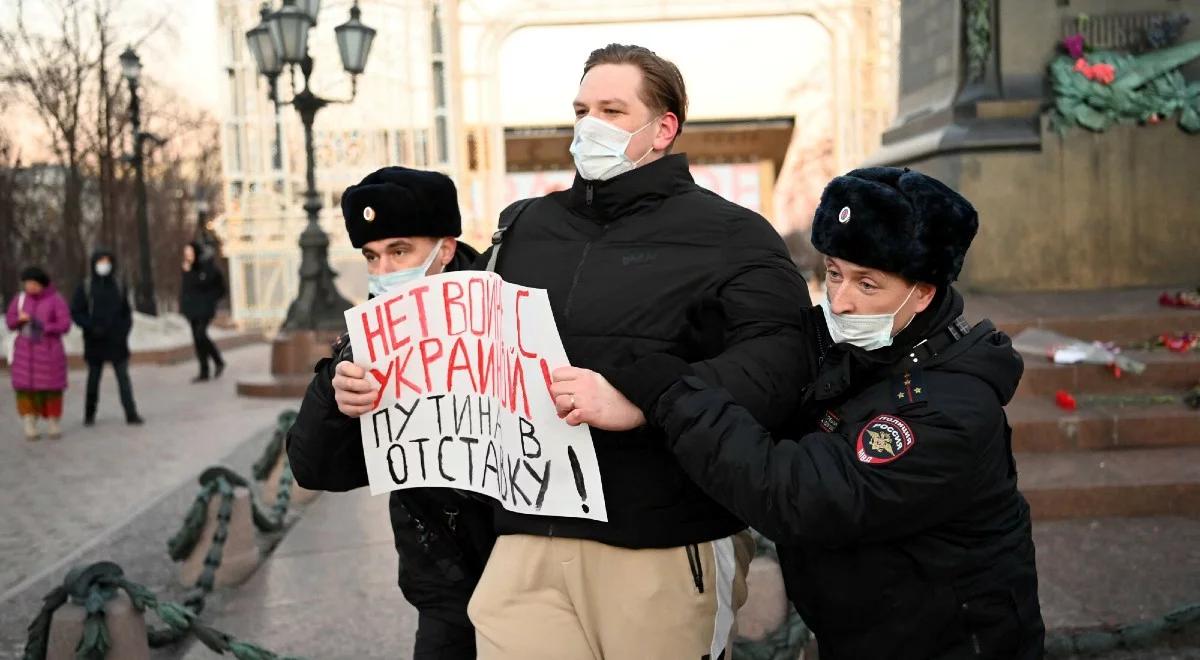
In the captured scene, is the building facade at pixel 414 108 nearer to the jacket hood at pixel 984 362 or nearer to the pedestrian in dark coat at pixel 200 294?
the pedestrian in dark coat at pixel 200 294

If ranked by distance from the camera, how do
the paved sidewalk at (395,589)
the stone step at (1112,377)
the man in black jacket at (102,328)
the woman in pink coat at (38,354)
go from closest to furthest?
1. the paved sidewalk at (395,589)
2. the stone step at (1112,377)
3. the woman in pink coat at (38,354)
4. the man in black jacket at (102,328)

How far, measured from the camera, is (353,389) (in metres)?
2.58

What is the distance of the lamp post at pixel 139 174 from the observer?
21.0 m

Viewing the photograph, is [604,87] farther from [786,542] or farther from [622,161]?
[786,542]

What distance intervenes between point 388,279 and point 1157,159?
5.81m

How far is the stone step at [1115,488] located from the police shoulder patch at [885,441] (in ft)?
11.0

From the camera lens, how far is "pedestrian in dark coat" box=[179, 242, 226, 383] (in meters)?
15.9

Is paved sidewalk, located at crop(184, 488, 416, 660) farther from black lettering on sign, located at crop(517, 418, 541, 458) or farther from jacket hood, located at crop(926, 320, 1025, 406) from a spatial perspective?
jacket hood, located at crop(926, 320, 1025, 406)

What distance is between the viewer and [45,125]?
27.6m

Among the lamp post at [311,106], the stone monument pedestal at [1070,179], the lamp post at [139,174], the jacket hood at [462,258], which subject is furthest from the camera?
the lamp post at [139,174]

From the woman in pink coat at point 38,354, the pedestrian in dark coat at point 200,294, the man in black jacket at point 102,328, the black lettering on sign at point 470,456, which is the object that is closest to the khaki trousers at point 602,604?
the black lettering on sign at point 470,456

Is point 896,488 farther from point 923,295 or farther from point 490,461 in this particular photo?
point 490,461

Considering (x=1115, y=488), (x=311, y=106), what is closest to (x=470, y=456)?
(x=1115, y=488)

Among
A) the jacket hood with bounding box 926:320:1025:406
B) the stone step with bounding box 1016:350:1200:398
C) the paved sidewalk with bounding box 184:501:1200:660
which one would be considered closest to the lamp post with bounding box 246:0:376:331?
the paved sidewalk with bounding box 184:501:1200:660
